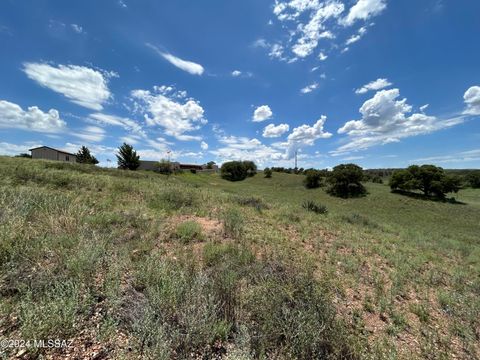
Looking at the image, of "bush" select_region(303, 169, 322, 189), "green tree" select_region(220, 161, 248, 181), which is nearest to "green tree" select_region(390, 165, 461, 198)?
"bush" select_region(303, 169, 322, 189)

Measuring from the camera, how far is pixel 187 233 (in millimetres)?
5477

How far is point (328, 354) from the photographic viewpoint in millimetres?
2561

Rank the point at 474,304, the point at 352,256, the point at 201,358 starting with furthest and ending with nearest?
1. the point at 352,256
2. the point at 474,304
3. the point at 201,358

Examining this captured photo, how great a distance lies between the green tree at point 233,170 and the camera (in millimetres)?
61156

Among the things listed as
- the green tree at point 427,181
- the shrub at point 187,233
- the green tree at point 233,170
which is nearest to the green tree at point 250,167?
the green tree at point 233,170

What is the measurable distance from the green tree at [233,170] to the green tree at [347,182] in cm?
2708

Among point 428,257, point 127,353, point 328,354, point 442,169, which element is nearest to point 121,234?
point 127,353

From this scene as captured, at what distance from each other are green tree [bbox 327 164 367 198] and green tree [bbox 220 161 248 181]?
27.1 metres

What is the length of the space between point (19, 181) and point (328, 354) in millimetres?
10924

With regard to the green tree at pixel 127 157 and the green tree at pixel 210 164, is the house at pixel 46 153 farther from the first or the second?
the green tree at pixel 210 164

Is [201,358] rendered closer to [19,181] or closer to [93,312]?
[93,312]

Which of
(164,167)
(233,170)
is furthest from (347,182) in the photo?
(164,167)

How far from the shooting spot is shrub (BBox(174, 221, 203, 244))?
5303 millimetres

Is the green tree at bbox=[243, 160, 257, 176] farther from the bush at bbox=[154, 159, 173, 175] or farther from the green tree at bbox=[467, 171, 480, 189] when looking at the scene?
the green tree at bbox=[467, 171, 480, 189]
